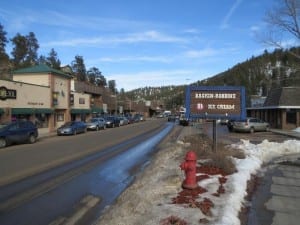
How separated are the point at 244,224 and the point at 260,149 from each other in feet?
46.9

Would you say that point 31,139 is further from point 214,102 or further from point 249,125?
point 249,125

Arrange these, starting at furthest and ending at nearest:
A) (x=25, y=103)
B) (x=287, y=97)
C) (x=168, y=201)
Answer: (x=287, y=97), (x=25, y=103), (x=168, y=201)

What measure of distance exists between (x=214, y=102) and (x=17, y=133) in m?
16.6

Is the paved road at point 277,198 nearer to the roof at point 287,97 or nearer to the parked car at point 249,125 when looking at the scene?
the parked car at point 249,125

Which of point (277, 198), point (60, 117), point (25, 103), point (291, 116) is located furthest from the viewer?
point (60, 117)

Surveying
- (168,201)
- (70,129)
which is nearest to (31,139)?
(70,129)

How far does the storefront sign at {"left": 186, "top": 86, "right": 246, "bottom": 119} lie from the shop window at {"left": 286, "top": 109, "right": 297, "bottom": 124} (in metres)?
39.0

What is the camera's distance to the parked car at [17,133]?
29.7 metres

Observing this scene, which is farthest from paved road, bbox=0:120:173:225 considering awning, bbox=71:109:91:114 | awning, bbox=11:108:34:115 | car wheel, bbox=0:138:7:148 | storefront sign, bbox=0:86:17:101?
awning, bbox=71:109:91:114

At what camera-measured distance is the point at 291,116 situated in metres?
56.7

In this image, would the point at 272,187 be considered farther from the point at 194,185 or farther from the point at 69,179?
the point at 69,179

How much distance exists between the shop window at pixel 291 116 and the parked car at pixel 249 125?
27.2ft

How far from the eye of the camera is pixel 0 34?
96562mm

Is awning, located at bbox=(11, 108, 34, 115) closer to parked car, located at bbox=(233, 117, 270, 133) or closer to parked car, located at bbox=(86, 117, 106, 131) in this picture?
parked car, located at bbox=(86, 117, 106, 131)
